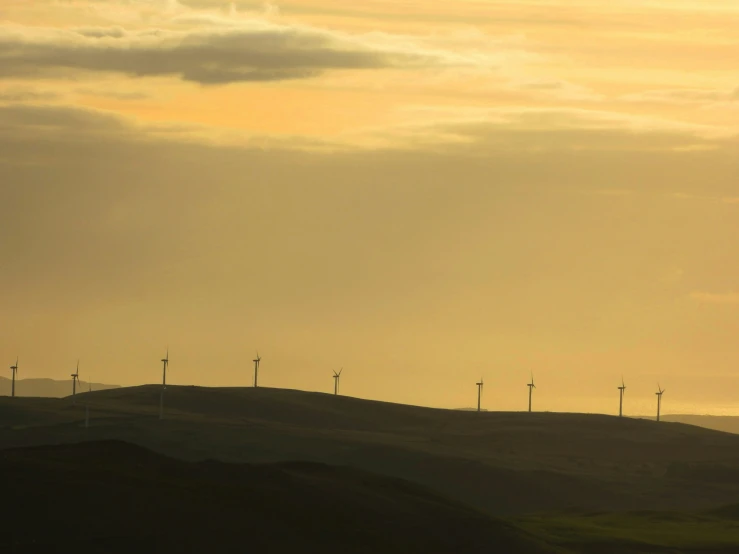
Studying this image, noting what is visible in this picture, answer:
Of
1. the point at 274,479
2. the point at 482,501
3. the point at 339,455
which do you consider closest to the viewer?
the point at 274,479

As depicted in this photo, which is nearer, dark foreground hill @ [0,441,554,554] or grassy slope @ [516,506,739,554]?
dark foreground hill @ [0,441,554,554]

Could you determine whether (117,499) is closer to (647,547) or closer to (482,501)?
(647,547)

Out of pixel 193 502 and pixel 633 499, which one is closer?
pixel 193 502

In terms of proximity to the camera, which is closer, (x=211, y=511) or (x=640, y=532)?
(x=211, y=511)

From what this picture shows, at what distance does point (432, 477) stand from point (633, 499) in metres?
22.3

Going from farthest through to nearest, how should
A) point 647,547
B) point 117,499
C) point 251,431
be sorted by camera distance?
point 251,431 < point 647,547 < point 117,499

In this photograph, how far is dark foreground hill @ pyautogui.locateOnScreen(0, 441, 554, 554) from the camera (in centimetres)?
7544

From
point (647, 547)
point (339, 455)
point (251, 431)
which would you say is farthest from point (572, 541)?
point (251, 431)

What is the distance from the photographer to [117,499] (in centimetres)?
8038

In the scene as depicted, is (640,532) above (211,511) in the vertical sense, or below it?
below

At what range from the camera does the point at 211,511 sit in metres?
82.8

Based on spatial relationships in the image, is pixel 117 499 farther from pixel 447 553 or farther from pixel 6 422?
pixel 6 422

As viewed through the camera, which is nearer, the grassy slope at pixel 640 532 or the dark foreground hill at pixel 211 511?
the dark foreground hill at pixel 211 511

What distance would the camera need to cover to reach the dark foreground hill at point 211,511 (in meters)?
75.4
